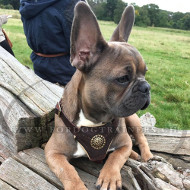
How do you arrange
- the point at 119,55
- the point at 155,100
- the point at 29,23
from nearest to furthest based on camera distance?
the point at 119,55 < the point at 29,23 < the point at 155,100

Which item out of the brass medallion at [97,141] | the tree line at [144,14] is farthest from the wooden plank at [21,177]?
the tree line at [144,14]

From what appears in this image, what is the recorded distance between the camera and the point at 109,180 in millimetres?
2316

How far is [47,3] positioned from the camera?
3615 mm

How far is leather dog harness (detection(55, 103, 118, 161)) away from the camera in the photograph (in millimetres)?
2578

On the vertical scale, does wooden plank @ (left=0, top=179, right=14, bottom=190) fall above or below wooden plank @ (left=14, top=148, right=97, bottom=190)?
below

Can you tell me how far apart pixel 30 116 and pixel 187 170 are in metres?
1.85

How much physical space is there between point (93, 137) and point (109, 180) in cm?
47

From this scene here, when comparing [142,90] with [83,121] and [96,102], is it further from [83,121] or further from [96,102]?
[83,121]

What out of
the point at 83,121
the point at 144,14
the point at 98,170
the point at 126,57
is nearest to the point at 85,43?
the point at 126,57

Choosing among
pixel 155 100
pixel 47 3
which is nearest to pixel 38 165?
pixel 47 3

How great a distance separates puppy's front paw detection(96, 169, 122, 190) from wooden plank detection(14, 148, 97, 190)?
0.10 meters

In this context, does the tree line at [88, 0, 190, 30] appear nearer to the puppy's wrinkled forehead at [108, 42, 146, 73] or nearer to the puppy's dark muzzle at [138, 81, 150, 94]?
the puppy's wrinkled forehead at [108, 42, 146, 73]

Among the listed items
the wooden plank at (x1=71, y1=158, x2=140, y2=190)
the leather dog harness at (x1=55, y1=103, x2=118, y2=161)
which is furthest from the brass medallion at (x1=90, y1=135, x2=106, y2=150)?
the wooden plank at (x1=71, y1=158, x2=140, y2=190)

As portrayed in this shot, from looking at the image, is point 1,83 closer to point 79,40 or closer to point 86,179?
point 79,40
